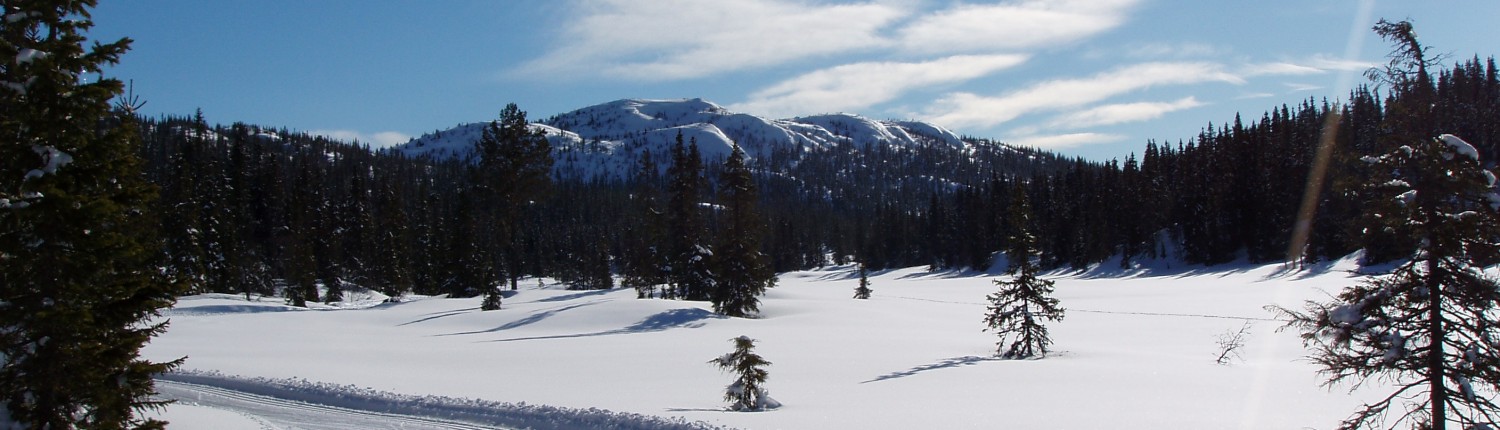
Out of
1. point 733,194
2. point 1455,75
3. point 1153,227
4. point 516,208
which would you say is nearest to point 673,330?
point 733,194

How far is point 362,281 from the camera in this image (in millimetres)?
64812

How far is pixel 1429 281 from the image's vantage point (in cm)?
848

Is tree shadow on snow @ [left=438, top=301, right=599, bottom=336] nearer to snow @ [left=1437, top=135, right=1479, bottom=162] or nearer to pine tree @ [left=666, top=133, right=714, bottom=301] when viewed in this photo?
pine tree @ [left=666, top=133, right=714, bottom=301]

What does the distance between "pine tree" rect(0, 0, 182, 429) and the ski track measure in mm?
4192

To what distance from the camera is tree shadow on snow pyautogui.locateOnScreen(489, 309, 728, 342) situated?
26538mm

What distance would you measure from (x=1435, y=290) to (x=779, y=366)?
40.7 ft

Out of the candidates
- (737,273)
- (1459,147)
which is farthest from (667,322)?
(1459,147)

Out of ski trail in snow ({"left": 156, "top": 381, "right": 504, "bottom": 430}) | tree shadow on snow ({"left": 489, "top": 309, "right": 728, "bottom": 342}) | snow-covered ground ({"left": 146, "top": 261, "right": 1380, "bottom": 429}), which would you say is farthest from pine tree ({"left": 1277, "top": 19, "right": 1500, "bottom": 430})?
tree shadow on snow ({"left": 489, "top": 309, "right": 728, "bottom": 342})

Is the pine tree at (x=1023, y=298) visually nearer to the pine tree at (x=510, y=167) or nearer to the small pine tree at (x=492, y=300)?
the small pine tree at (x=492, y=300)

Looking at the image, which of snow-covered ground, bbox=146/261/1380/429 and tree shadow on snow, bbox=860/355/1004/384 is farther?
tree shadow on snow, bbox=860/355/1004/384

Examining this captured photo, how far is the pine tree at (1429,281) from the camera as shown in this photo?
26.8ft

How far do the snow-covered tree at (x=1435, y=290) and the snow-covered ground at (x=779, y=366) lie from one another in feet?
9.77

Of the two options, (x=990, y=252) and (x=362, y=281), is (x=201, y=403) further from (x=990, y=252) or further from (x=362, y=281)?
(x=990, y=252)

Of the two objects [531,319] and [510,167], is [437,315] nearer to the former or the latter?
[531,319]
